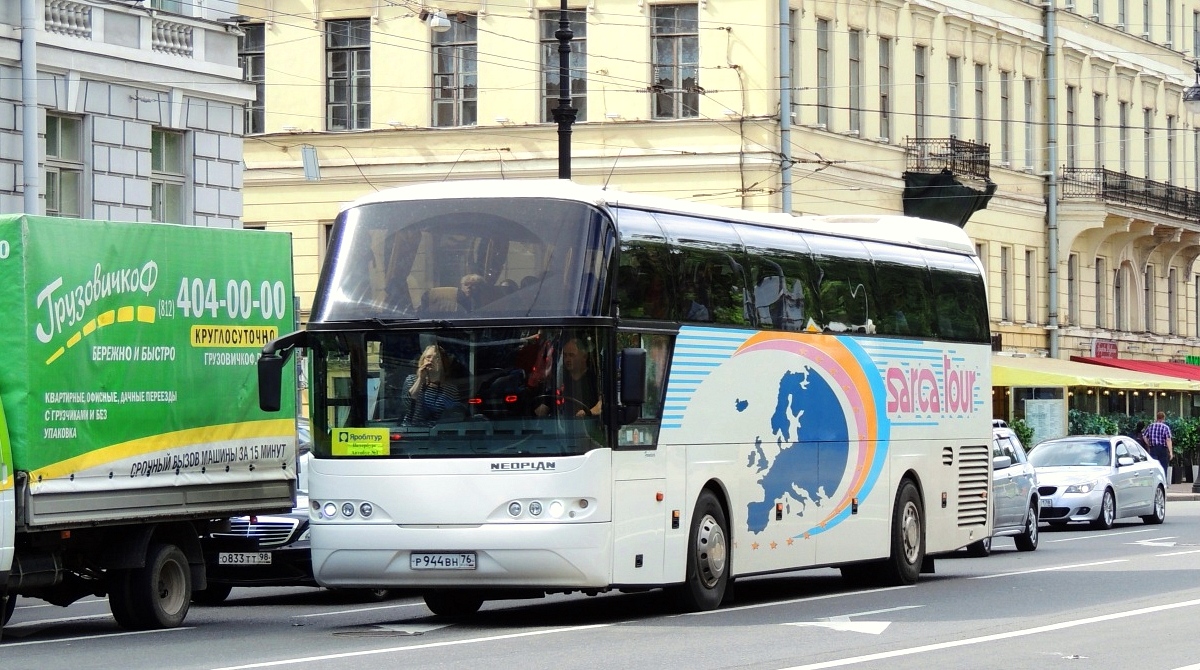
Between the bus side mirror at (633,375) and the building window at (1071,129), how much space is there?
4383cm

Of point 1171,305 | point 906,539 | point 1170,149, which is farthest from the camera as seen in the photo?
point 1170,149

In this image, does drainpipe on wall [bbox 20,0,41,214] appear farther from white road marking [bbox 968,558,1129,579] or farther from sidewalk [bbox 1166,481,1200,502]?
sidewalk [bbox 1166,481,1200,502]

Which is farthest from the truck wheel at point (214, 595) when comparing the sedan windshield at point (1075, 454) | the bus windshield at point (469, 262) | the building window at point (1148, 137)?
the building window at point (1148, 137)

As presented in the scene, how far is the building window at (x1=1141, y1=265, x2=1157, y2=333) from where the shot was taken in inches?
2515

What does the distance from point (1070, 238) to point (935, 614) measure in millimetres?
41110

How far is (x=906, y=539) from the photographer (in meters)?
22.5

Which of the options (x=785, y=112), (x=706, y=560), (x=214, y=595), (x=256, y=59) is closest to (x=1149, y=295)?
(x=785, y=112)

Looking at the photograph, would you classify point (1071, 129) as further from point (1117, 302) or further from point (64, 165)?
point (64, 165)

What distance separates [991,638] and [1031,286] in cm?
4225

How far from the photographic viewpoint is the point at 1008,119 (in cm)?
5556

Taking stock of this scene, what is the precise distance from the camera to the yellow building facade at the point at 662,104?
44062 millimetres

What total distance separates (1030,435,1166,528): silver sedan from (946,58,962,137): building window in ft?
57.8

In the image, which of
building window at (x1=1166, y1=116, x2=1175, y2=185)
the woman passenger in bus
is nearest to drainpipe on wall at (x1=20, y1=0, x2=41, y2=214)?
the woman passenger in bus

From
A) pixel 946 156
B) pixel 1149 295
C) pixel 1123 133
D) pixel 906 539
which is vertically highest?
pixel 1123 133
